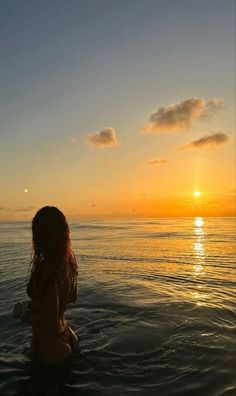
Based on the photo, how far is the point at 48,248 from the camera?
555cm

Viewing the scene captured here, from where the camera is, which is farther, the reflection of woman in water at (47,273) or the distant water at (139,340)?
the distant water at (139,340)

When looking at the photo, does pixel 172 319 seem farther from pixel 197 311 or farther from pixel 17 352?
pixel 17 352

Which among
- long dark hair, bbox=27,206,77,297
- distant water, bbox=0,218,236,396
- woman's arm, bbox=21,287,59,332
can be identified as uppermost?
long dark hair, bbox=27,206,77,297

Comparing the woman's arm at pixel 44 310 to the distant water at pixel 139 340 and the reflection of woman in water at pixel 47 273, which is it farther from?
the distant water at pixel 139 340

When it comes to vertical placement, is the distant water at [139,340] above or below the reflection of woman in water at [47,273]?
below

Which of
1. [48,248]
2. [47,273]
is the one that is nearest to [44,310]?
[47,273]

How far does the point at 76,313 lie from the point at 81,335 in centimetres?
183

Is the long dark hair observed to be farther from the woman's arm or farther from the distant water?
the distant water

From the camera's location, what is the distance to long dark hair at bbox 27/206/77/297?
18.0 feet

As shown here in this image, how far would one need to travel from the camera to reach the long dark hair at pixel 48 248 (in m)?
5.49

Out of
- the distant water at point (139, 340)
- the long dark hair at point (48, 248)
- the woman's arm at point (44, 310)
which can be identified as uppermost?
the long dark hair at point (48, 248)

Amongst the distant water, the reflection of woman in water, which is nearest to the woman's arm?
the reflection of woman in water

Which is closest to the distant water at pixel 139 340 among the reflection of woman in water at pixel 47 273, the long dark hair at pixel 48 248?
the reflection of woman in water at pixel 47 273

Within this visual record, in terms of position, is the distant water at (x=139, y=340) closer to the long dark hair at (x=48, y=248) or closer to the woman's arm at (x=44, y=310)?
the woman's arm at (x=44, y=310)
